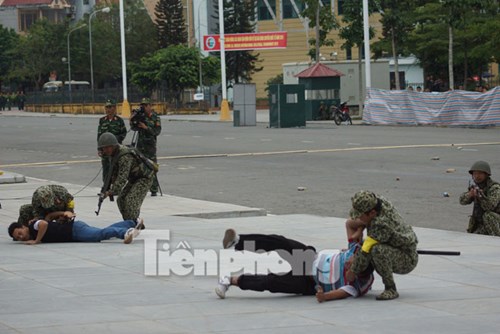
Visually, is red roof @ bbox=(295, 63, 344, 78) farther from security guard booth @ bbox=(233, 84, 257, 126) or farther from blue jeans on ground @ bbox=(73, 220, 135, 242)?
blue jeans on ground @ bbox=(73, 220, 135, 242)

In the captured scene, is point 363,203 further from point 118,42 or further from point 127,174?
point 118,42

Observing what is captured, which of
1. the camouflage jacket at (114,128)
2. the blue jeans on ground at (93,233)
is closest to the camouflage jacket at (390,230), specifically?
the blue jeans on ground at (93,233)

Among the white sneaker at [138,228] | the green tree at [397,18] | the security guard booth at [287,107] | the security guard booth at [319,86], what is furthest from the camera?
the green tree at [397,18]

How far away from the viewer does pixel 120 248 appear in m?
14.0

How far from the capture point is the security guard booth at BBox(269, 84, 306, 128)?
52.8 metres

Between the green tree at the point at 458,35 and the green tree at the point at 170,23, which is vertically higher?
the green tree at the point at 170,23

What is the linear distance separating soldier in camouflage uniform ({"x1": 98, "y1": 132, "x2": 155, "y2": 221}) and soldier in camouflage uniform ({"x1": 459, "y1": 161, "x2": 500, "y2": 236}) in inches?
159

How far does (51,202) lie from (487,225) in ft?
17.8

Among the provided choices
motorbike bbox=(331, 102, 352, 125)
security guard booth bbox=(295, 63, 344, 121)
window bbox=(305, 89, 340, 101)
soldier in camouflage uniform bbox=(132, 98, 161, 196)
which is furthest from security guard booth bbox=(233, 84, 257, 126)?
soldier in camouflage uniform bbox=(132, 98, 161, 196)

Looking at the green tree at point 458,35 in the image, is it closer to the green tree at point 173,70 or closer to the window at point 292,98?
the window at point 292,98

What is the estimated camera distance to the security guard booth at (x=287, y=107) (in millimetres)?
52844

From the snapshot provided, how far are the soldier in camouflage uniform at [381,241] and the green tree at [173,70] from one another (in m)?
75.3

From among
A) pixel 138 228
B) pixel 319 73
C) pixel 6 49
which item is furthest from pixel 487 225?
pixel 6 49

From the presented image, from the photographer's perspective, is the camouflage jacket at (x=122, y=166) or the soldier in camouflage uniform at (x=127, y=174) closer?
the soldier in camouflage uniform at (x=127, y=174)
